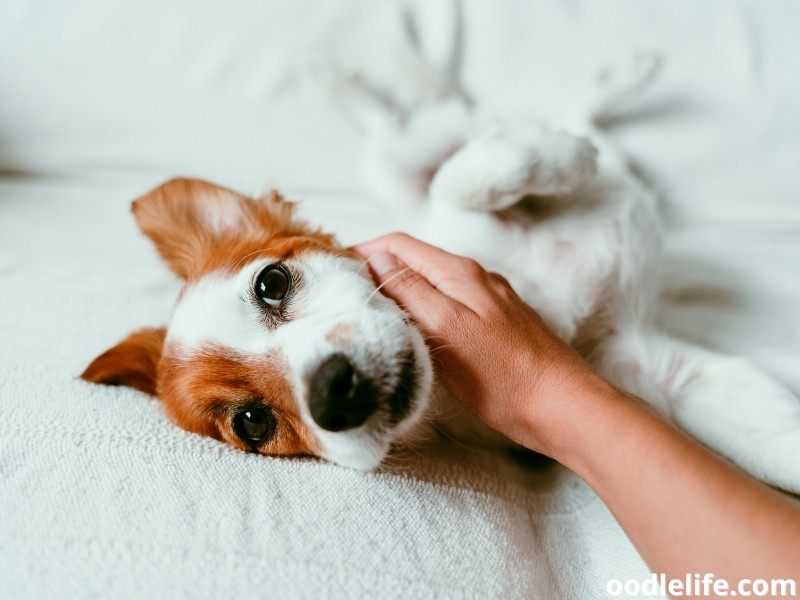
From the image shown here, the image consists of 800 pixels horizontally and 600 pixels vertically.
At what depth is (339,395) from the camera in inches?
38.1

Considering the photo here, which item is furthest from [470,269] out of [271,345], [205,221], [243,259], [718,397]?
[205,221]

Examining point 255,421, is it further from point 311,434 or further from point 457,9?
point 457,9

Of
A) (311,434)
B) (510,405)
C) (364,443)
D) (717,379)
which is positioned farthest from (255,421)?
(717,379)

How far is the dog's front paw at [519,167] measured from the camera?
4.47ft

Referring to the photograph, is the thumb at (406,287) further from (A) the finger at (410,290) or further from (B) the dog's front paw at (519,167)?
(B) the dog's front paw at (519,167)

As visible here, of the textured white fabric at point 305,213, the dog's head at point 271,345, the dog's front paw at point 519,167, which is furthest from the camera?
the dog's front paw at point 519,167

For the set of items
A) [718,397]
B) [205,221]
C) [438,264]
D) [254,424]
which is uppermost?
[438,264]

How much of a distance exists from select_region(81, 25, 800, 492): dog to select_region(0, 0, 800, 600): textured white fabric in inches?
4.2

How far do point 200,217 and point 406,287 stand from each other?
2.27ft

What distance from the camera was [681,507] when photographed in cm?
80

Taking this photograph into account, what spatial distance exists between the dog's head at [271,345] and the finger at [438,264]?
0.30ft

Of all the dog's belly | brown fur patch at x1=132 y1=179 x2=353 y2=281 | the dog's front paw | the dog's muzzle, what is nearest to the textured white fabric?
the dog's muzzle

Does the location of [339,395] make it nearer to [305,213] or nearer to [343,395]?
[343,395]

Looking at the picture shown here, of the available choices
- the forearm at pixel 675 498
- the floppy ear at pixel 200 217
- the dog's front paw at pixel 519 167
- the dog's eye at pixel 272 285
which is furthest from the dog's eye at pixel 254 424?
the dog's front paw at pixel 519 167
